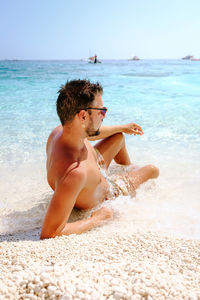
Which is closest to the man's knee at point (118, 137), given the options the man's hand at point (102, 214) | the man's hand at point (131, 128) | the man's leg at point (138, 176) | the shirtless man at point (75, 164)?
the man's hand at point (131, 128)

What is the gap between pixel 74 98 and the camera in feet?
6.97

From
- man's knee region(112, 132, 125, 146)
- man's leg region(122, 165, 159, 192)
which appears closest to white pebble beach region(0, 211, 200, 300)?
man's leg region(122, 165, 159, 192)

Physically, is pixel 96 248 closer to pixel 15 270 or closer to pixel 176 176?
pixel 15 270

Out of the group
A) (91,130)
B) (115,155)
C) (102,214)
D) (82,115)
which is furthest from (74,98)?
(115,155)

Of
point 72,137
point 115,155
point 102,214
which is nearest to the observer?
point 72,137

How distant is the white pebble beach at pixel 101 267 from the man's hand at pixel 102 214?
0.89ft

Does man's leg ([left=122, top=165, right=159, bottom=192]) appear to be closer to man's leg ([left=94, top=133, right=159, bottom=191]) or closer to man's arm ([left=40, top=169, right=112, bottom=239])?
man's leg ([left=94, top=133, right=159, bottom=191])

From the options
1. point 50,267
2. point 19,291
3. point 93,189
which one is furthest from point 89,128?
point 19,291

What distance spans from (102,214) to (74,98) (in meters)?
1.08

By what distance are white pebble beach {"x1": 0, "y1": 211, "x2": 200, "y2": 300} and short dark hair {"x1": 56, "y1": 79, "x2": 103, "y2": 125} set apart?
962mm

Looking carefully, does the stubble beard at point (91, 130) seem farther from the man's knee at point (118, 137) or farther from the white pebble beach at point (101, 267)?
the man's knee at point (118, 137)

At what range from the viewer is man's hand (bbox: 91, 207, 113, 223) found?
2424 mm

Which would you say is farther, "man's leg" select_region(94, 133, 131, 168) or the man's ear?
"man's leg" select_region(94, 133, 131, 168)

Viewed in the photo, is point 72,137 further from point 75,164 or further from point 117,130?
point 117,130
